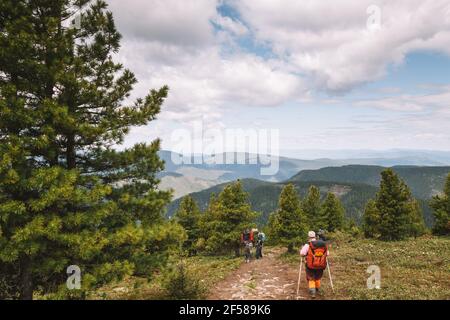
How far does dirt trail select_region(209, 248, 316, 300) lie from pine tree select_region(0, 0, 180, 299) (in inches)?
158

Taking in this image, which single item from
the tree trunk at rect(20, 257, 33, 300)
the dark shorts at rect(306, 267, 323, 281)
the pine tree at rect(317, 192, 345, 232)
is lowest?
the pine tree at rect(317, 192, 345, 232)

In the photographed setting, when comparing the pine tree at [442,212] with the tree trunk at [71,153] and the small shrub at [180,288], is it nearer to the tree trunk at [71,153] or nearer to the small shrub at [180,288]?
the small shrub at [180,288]

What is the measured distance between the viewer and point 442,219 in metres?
42.8

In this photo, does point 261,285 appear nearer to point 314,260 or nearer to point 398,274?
point 314,260

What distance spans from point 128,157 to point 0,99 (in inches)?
165

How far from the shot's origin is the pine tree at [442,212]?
42.3m

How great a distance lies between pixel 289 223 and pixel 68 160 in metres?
22.6

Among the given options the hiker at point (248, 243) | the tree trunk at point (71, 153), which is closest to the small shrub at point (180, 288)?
the tree trunk at point (71, 153)

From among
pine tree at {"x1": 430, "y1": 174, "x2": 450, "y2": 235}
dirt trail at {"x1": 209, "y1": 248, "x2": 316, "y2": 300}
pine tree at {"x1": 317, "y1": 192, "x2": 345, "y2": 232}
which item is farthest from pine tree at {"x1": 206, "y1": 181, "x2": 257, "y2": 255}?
pine tree at {"x1": 317, "y1": 192, "x2": 345, "y2": 232}

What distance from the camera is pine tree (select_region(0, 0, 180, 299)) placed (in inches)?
388

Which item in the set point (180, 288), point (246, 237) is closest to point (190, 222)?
point (246, 237)

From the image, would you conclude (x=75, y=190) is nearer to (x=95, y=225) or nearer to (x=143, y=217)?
(x=95, y=225)

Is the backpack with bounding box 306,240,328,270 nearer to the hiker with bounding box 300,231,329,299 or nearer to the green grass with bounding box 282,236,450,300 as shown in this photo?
the hiker with bounding box 300,231,329,299

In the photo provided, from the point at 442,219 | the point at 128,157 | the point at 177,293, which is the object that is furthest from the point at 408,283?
the point at 442,219
